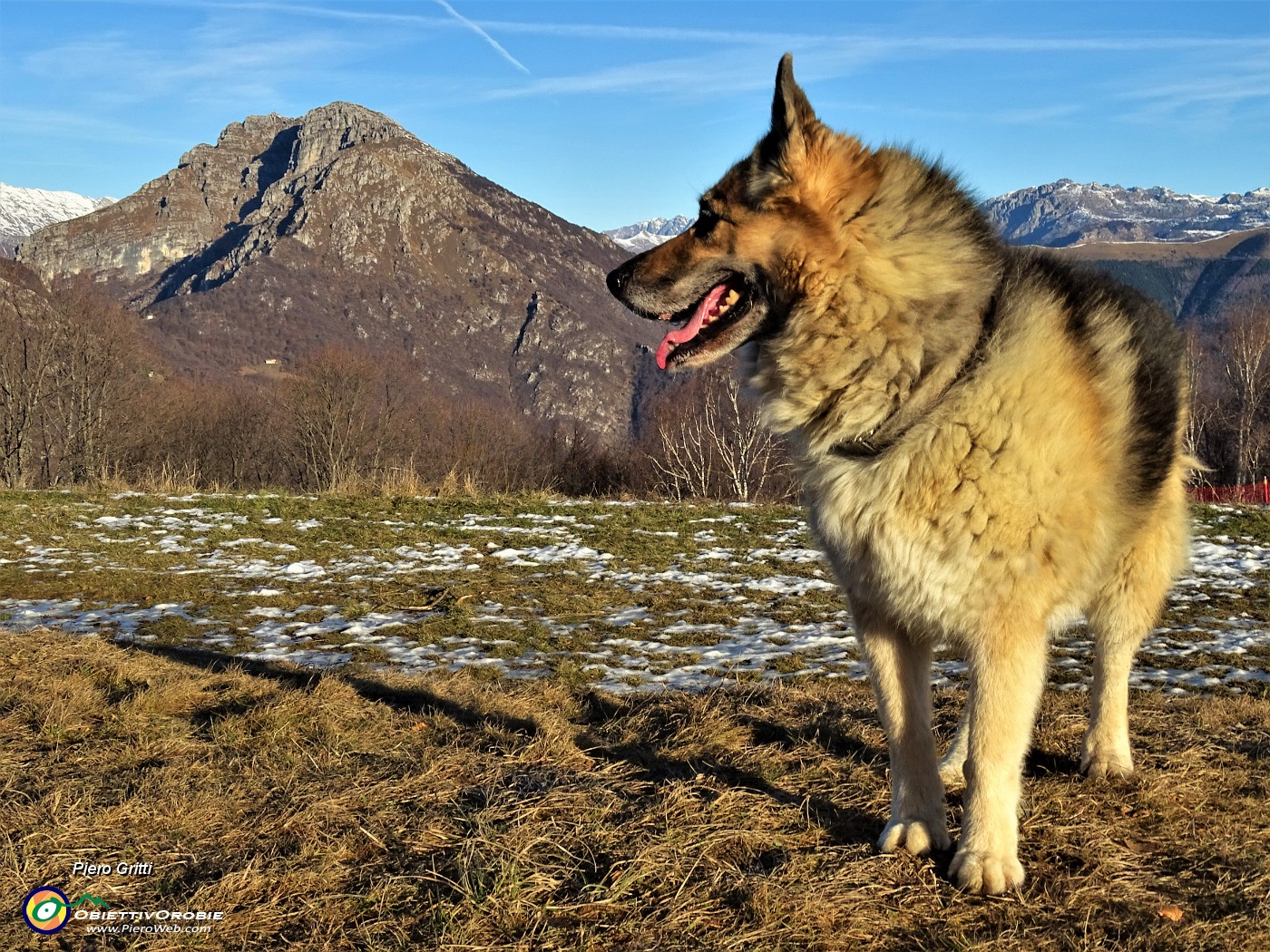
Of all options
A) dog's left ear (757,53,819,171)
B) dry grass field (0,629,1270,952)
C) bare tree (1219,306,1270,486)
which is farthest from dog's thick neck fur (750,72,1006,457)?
bare tree (1219,306,1270,486)

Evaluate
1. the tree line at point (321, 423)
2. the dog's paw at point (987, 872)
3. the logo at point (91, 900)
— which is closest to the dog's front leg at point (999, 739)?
the dog's paw at point (987, 872)

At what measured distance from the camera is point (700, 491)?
1132 inches

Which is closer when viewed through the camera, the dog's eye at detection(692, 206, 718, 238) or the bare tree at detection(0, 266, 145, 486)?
the dog's eye at detection(692, 206, 718, 238)

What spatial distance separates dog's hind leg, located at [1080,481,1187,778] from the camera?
372 centimetres

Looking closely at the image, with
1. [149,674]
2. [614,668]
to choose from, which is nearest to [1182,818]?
[614,668]

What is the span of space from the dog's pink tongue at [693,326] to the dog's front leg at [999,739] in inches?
59.3

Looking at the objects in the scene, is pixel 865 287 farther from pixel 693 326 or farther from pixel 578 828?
pixel 578 828

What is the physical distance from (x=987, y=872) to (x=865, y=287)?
1927 millimetres

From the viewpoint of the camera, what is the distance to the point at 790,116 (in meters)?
3.19

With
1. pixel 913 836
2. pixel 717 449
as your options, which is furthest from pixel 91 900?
pixel 717 449

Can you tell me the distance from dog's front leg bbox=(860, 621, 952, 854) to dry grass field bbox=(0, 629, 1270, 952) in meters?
0.12

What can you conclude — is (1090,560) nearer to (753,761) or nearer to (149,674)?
(753,761)

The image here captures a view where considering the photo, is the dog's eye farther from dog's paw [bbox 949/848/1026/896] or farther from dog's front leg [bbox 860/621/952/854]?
dog's paw [bbox 949/848/1026/896]

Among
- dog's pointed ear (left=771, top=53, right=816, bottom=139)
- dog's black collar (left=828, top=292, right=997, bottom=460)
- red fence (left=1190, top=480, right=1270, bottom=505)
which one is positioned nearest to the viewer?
dog's black collar (left=828, top=292, right=997, bottom=460)
